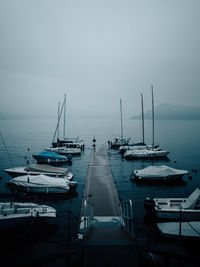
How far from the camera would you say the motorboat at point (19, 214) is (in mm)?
12180

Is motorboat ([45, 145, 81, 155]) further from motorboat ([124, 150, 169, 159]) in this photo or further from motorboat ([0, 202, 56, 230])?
motorboat ([0, 202, 56, 230])

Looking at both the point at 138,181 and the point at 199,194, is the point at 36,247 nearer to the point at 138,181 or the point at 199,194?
the point at 199,194

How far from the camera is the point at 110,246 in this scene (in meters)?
6.66

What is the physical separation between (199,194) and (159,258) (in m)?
9.43

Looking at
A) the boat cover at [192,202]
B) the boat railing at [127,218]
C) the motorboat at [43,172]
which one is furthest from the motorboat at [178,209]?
the motorboat at [43,172]

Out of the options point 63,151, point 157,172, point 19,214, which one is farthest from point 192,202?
point 63,151

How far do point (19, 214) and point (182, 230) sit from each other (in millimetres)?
11154

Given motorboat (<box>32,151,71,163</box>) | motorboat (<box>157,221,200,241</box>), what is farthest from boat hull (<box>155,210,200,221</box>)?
motorboat (<box>32,151,71,163</box>)

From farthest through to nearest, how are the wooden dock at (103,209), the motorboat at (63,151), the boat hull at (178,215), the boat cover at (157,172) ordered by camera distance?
the motorboat at (63,151), the boat cover at (157,172), the boat hull at (178,215), the wooden dock at (103,209)

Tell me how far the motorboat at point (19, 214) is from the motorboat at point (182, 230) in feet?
26.2

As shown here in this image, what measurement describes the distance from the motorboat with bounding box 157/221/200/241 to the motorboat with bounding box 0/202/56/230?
799 cm

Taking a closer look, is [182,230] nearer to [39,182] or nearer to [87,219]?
[87,219]

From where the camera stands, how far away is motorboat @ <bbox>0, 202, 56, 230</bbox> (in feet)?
40.0

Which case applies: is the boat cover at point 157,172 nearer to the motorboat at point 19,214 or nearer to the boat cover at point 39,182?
the boat cover at point 39,182
